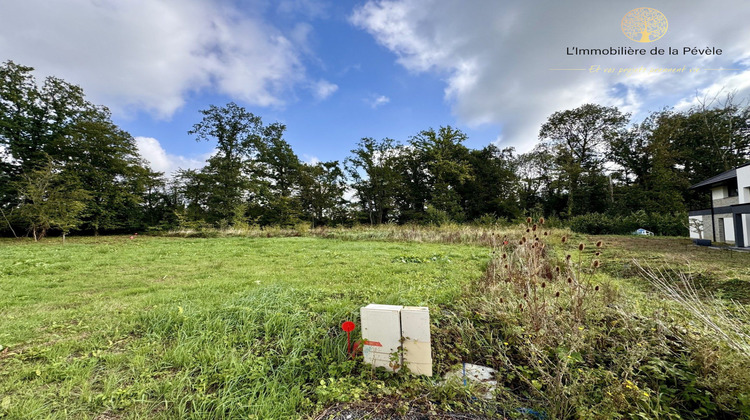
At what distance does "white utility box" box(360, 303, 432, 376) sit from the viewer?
5.77 ft

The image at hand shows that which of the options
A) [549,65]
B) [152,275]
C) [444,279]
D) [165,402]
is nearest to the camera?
[165,402]

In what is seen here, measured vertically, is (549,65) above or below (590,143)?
below

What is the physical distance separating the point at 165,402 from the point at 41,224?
1875 centimetres

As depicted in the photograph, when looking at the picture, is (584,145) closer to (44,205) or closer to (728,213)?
(728,213)

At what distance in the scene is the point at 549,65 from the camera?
298 inches

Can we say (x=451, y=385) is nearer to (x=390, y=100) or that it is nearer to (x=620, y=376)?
(x=620, y=376)

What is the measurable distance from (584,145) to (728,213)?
16.3 m

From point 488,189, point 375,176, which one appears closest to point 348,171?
point 375,176

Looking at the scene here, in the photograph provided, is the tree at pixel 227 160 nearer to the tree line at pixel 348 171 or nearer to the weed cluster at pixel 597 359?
the tree line at pixel 348 171

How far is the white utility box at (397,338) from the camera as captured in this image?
5.77 feet

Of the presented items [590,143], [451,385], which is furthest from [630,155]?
[451,385]

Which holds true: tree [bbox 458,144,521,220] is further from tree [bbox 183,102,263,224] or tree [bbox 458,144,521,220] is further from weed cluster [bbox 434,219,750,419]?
weed cluster [bbox 434,219,750,419]

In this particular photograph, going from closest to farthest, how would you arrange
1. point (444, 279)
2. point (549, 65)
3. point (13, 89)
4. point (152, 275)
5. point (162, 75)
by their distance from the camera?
point (444, 279), point (152, 275), point (549, 65), point (162, 75), point (13, 89)

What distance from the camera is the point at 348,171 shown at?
90.7 feet
